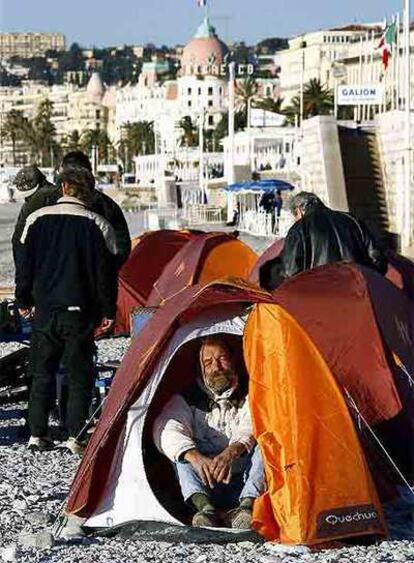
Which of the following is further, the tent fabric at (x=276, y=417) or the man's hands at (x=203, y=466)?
the man's hands at (x=203, y=466)

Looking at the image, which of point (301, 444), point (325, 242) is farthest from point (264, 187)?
point (301, 444)

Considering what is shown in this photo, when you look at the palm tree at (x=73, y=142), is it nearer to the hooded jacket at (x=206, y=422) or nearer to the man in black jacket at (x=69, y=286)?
the man in black jacket at (x=69, y=286)

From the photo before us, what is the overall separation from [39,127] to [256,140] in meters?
83.7

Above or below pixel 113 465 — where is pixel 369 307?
above

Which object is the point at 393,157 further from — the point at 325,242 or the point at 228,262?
the point at 325,242

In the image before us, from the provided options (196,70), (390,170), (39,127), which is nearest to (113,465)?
(390,170)

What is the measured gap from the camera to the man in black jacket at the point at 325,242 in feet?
32.0

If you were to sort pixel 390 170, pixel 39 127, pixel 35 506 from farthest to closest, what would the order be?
pixel 39 127 < pixel 390 170 < pixel 35 506

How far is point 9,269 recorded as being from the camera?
29484 mm

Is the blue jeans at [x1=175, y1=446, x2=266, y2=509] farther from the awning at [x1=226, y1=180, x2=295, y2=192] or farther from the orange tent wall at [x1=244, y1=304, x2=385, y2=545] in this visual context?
the awning at [x1=226, y1=180, x2=295, y2=192]

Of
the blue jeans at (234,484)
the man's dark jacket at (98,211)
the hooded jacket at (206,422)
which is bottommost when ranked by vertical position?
the blue jeans at (234,484)

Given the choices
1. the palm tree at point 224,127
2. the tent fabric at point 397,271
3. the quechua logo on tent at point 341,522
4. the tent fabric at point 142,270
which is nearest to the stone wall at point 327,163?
the tent fabric at point 142,270

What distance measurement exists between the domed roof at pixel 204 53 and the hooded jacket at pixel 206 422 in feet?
585

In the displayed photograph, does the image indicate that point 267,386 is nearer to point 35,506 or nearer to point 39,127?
point 35,506
